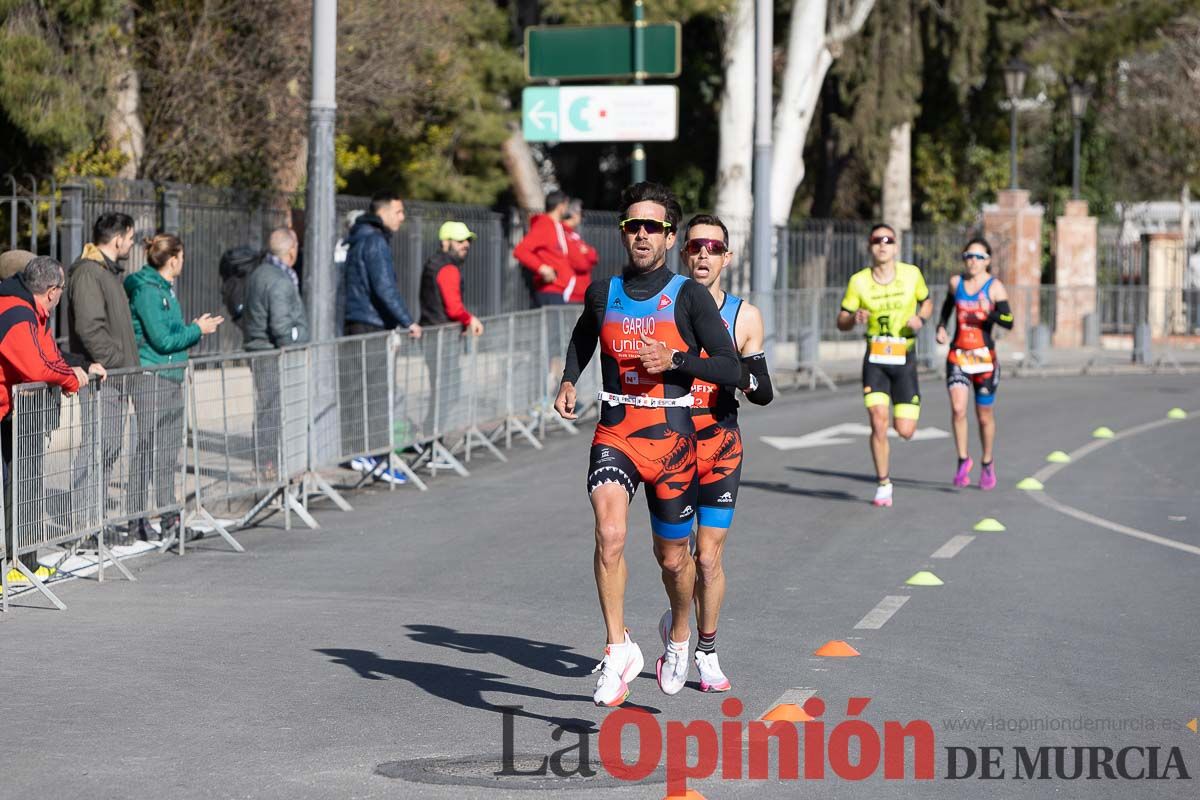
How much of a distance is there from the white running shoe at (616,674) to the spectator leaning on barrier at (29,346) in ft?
12.4

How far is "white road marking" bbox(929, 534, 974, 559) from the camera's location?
38.0 feet

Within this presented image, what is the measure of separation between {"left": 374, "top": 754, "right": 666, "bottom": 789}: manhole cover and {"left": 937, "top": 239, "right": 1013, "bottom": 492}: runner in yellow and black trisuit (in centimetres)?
876

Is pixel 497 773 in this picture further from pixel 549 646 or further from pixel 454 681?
pixel 549 646

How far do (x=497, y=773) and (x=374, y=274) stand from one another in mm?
9135

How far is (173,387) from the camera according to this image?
11.5 meters

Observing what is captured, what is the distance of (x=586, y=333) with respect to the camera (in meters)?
7.68

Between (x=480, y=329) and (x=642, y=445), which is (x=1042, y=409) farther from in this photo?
(x=642, y=445)

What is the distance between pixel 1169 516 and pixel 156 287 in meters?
6.96

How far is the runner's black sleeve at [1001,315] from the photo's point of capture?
1468cm

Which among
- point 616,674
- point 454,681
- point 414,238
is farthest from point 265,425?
point 414,238

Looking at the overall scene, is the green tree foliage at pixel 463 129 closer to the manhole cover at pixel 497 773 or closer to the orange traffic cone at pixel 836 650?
the orange traffic cone at pixel 836 650

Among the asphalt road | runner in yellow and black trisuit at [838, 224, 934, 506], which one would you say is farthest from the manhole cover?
runner in yellow and black trisuit at [838, 224, 934, 506]

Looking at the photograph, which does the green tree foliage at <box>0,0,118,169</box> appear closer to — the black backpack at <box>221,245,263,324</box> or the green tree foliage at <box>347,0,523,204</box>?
the black backpack at <box>221,245,263,324</box>

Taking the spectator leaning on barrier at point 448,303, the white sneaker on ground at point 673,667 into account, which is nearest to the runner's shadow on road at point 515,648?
the white sneaker on ground at point 673,667
